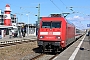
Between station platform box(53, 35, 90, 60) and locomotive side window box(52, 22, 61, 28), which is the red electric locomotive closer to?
locomotive side window box(52, 22, 61, 28)

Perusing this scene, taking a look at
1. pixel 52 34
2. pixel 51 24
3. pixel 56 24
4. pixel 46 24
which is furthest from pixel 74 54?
pixel 46 24

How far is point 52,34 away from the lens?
19359 mm

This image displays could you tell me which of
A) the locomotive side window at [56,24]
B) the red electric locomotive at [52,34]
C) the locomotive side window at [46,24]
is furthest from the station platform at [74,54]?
the locomotive side window at [46,24]

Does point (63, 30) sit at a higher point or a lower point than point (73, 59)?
higher

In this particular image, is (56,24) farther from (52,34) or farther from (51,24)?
(52,34)

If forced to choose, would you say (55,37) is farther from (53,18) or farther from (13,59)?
(13,59)

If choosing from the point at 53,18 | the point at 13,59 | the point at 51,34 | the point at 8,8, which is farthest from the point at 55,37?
the point at 8,8

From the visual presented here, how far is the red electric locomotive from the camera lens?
1911cm

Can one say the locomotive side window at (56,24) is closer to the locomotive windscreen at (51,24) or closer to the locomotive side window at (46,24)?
the locomotive windscreen at (51,24)

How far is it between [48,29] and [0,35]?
37.2 metres

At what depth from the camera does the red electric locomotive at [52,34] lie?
19109 millimetres

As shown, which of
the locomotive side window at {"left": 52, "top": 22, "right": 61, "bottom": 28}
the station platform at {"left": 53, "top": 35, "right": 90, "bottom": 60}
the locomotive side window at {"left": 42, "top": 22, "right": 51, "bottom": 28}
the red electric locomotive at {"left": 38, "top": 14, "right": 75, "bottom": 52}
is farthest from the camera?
the locomotive side window at {"left": 42, "top": 22, "right": 51, "bottom": 28}

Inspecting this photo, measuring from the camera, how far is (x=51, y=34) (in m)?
19.4

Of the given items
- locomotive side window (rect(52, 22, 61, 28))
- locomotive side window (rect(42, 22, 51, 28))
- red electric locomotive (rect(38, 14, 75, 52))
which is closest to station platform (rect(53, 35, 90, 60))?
red electric locomotive (rect(38, 14, 75, 52))
